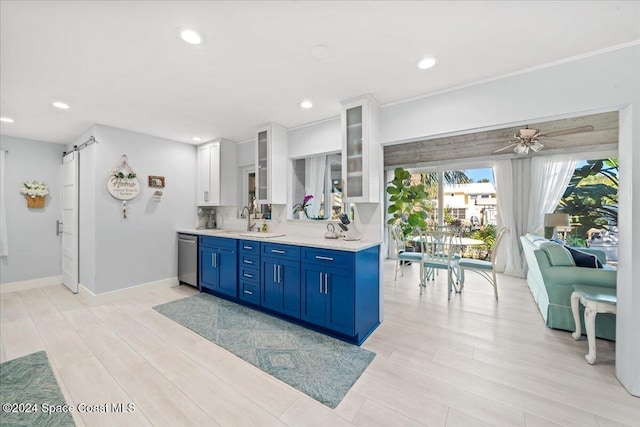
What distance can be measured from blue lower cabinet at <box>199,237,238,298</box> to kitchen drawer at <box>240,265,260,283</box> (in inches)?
5.1

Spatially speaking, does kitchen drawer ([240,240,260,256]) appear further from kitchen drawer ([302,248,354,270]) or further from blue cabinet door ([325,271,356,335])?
blue cabinet door ([325,271,356,335])

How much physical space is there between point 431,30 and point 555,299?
296 cm

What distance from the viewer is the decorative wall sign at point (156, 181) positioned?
4.01 metres

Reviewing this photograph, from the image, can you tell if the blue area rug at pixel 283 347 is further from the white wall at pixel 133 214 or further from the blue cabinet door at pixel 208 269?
the white wall at pixel 133 214

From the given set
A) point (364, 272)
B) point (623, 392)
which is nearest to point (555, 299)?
point (623, 392)

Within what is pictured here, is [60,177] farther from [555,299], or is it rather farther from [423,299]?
[555,299]

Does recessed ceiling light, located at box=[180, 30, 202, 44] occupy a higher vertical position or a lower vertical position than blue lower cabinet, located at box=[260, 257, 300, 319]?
higher

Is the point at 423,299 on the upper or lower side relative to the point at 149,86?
lower

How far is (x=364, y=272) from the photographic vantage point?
254cm

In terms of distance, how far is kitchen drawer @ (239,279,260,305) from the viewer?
3.15 meters

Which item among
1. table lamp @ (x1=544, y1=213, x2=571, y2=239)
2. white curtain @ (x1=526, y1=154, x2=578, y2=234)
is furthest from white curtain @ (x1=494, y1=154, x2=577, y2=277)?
table lamp @ (x1=544, y1=213, x2=571, y2=239)

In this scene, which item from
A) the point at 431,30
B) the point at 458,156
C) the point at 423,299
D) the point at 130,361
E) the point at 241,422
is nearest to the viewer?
the point at 241,422

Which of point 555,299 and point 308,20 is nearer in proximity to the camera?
point 308,20

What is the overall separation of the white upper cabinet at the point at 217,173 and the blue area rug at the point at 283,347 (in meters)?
1.83
